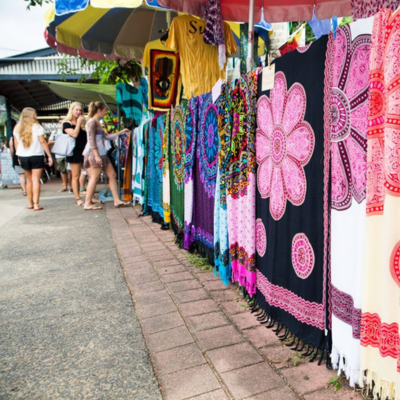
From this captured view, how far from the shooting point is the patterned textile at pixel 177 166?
388cm

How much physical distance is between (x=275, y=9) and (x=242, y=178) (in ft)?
8.65

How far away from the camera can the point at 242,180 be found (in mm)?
2520

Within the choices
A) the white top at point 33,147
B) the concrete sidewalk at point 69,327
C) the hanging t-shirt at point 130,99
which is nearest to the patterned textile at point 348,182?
the concrete sidewalk at point 69,327

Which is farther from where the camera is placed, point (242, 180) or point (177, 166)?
point (177, 166)

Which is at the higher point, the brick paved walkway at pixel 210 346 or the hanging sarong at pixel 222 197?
the hanging sarong at pixel 222 197

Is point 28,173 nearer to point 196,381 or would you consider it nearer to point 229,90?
point 229,90

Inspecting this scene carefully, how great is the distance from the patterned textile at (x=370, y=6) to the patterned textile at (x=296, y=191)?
126cm

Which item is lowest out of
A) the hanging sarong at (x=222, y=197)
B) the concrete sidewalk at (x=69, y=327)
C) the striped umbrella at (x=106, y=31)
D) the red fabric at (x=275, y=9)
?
the concrete sidewalk at (x=69, y=327)

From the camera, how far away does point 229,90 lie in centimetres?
266

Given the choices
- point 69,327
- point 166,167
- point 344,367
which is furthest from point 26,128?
point 344,367

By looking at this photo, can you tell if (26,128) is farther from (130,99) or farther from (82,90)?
(130,99)

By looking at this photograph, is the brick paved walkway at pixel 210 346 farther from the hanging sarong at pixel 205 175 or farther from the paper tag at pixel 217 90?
the paper tag at pixel 217 90

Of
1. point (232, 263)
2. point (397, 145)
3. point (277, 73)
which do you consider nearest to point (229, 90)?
point (277, 73)

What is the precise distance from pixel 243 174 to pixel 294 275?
31.6 inches
